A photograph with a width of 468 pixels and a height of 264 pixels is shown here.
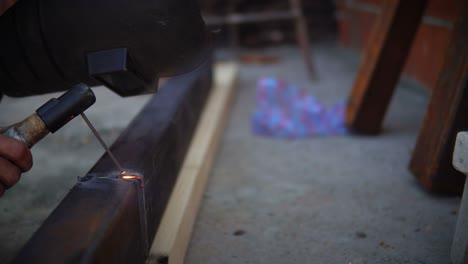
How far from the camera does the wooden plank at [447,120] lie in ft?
4.63

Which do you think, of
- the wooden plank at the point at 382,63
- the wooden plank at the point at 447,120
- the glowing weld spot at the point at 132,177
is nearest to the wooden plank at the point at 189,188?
the glowing weld spot at the point at 132,177

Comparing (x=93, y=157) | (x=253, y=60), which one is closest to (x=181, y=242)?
(x=93, y=157)

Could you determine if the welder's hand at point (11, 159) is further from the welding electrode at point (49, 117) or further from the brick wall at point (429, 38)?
the brick wall at point (429, 38)

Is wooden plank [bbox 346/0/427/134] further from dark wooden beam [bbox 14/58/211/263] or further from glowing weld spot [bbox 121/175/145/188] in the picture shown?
glowing weld spot [bbox 121/175/145/188]

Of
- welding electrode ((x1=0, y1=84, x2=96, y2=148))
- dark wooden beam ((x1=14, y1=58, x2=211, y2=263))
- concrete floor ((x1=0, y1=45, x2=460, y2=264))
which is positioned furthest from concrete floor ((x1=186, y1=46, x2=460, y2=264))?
welding electrode ((x1=0, y1=84, x2=96, y2=148))

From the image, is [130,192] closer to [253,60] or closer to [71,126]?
[71,126]

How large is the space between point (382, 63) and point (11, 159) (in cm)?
160

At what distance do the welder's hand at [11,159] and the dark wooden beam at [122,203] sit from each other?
4.9 inches

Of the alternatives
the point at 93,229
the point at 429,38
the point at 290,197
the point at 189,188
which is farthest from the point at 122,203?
the point at 429,38

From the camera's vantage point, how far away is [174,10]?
43.3 inches

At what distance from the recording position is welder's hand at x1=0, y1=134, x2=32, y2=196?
940mm

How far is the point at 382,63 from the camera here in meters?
2.00

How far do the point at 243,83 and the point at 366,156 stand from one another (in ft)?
5.01

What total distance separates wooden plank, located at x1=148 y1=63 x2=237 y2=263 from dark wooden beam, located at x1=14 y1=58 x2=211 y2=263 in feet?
0.10
